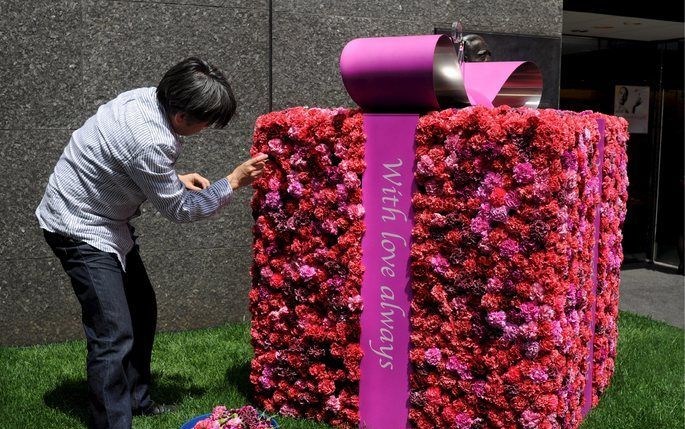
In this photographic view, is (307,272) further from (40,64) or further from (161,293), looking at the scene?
(40,64)

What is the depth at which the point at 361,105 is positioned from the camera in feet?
12.8

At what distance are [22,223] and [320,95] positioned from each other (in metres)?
2.44

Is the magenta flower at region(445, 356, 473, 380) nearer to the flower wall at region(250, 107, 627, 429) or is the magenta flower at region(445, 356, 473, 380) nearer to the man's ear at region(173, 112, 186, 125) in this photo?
the flower wall at region(250, 107, 627, 429)

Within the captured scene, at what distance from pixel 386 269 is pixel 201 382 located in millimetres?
1633

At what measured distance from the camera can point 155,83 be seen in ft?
19.5

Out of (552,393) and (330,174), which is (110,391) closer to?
(330,174)

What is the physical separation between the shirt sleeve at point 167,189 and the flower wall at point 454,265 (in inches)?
19.6

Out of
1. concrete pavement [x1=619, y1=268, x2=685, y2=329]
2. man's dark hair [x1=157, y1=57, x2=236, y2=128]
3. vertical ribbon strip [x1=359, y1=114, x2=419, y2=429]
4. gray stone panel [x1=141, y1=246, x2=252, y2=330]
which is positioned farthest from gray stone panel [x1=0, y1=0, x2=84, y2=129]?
concrete pavement [x1=619, y1=268, x2=685, y2=329]

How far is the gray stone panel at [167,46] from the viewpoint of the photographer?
574cm

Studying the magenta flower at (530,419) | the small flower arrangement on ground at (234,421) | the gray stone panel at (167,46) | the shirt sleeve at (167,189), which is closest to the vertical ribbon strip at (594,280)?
the magenta flower at (530,419)

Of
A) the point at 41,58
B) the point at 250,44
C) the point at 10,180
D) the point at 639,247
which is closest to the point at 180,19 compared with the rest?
the point at 250,44

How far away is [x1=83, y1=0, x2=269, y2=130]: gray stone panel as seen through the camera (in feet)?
18.8

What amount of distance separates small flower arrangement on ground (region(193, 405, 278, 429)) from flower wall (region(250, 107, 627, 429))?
18.2 inches

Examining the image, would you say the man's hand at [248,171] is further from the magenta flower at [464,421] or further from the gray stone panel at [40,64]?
the gray stone panel at [40,64]
